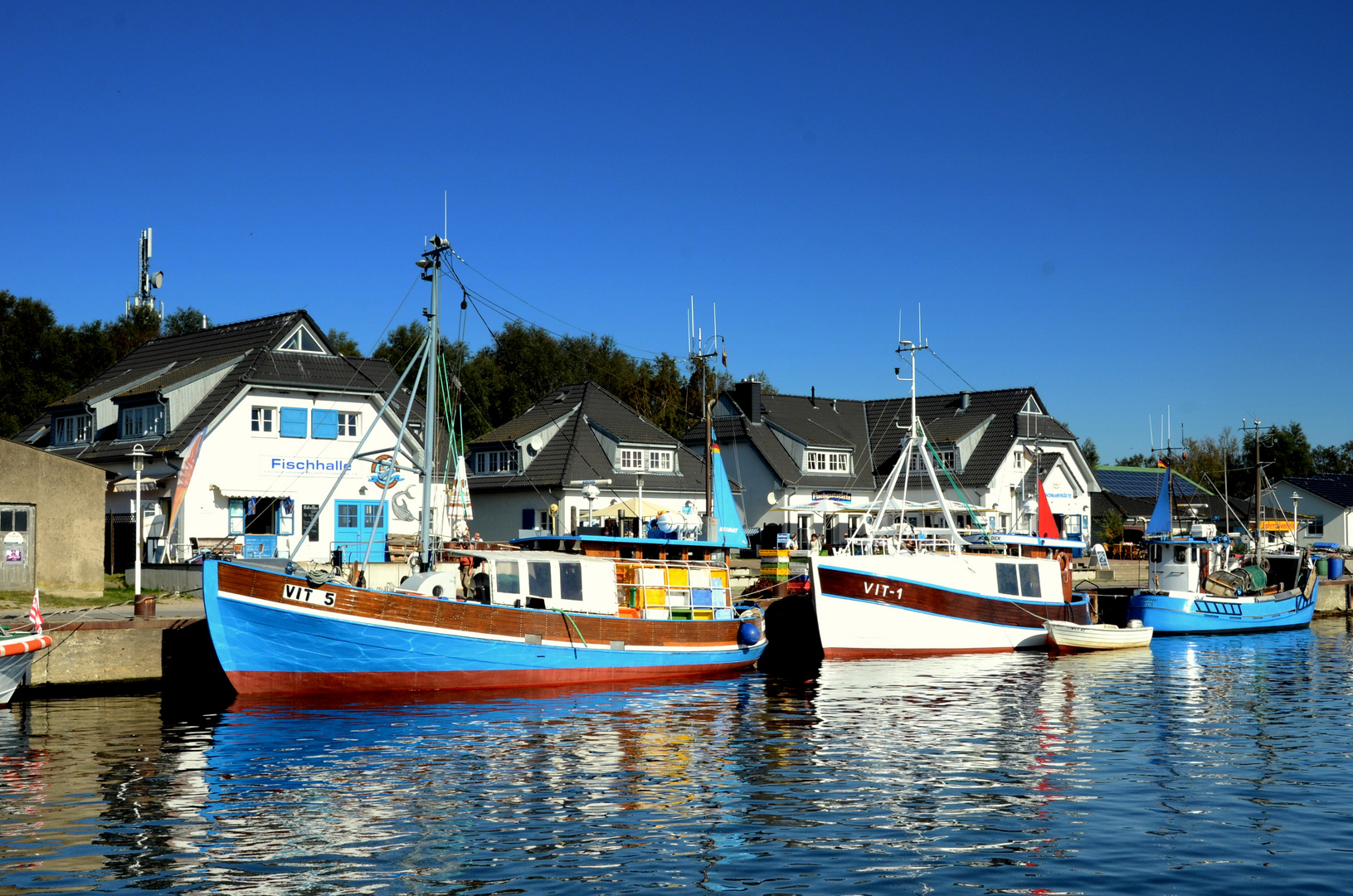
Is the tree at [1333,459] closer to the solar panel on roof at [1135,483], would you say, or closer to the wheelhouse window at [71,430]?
the solar panel on roof at [1135,483]

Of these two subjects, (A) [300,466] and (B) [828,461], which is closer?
(A) [300,466]

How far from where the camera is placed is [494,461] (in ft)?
200

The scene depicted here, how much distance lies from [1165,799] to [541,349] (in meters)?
84.5

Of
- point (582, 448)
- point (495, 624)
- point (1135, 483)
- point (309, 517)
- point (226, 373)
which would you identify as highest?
point (226, 373)

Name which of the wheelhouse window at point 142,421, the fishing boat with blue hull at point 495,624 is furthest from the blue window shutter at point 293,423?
the fishing boat with blue hull at point 495,624

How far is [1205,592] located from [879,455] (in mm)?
26803

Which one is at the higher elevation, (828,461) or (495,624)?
(828,461)

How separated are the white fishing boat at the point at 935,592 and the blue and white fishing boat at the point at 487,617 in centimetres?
278

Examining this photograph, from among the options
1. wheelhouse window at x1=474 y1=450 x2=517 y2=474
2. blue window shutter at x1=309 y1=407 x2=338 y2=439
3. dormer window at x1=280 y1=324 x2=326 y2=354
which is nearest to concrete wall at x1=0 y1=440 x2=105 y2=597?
blue window shutter at x1=309 y1=407 x2=338 y2=439

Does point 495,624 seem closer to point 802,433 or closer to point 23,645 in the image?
point 23,645

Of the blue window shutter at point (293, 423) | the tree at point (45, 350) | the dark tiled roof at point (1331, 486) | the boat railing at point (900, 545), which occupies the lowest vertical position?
the boat railing at point (900, 545)

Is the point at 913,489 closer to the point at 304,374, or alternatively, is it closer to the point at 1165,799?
the point at 304,374

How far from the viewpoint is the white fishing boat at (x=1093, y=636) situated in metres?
36.5

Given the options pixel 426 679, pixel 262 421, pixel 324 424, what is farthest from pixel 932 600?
pixel 262 421
